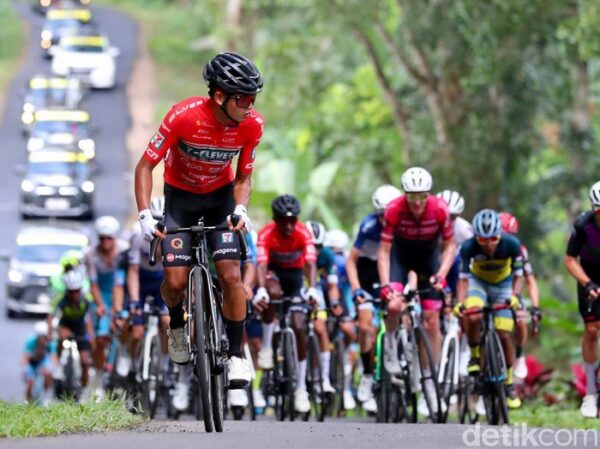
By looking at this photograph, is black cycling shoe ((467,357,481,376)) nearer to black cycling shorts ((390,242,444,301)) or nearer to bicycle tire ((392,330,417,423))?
bicycle tire ((392,330,417,423))

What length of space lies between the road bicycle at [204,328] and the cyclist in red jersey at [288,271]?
560cm

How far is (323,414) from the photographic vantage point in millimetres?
18312

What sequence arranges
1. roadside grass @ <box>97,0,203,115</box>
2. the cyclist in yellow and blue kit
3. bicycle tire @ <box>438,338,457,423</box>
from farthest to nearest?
roadside grass @ <box>97,0,203,115</box> < bicycle tire @ <box>438,338,457,423</box> < the cyclist in yellow and blue kit

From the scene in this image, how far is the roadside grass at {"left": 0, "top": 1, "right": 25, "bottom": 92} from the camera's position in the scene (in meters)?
73.2

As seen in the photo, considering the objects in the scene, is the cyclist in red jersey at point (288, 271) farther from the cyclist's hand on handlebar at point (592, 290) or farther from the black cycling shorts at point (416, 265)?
the cyclist's hand on handlebar at point (592, 290)

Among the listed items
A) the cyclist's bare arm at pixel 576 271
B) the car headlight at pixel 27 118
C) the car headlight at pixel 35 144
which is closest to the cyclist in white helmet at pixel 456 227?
the cyclist's bare arm at pixel 576 271

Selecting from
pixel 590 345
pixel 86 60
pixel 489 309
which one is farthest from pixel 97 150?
pixel 590 345

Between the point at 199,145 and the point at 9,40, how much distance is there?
222ft

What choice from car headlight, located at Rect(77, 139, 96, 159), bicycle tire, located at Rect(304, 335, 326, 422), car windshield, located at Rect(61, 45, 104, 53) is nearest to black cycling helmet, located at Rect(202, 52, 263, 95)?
bicycle tire, located at Rect(304, 335, 326, 422)

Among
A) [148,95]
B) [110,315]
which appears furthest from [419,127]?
[148,95]

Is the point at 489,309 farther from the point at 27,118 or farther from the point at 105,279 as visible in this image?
the point at 27,118

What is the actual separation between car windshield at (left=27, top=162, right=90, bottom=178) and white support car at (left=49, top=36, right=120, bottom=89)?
20.0m

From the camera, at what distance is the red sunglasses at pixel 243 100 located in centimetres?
1171

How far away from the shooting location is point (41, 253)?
38250mm
